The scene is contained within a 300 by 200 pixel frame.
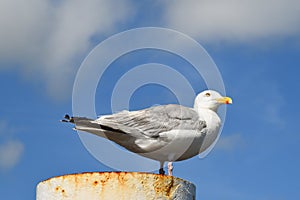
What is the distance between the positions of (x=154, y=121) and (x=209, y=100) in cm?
143

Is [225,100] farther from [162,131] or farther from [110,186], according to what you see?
[110,186]

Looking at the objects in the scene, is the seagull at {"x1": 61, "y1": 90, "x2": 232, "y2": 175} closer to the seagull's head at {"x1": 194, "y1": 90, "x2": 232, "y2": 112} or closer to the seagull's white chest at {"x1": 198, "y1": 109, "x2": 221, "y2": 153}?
the seagull's white chest at {"x1": 198, "y1": 109, "x2": 221, "y2": 153}

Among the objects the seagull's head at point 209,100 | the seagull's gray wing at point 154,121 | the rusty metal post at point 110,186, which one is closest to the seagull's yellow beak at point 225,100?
the seagull's head at point 209,100

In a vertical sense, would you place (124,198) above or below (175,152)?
below

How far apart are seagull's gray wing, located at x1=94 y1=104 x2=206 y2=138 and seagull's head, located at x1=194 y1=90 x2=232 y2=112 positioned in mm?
585

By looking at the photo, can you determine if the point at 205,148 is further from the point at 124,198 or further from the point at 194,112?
the point at 124,198

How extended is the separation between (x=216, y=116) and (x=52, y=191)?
441 centimetres

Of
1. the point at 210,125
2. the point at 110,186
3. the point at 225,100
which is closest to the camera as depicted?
the point at 110,186

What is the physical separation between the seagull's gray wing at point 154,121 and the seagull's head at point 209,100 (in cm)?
59

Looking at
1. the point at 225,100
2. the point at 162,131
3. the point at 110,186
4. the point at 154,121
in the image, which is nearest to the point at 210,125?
the point at 162,131

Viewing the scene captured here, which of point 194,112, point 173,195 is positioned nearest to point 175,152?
point 194,112

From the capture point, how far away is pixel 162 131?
8234mm

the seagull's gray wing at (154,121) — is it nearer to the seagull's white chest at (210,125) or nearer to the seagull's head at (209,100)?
the seagull's white chest at (210,125)

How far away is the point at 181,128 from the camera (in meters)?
8.25
